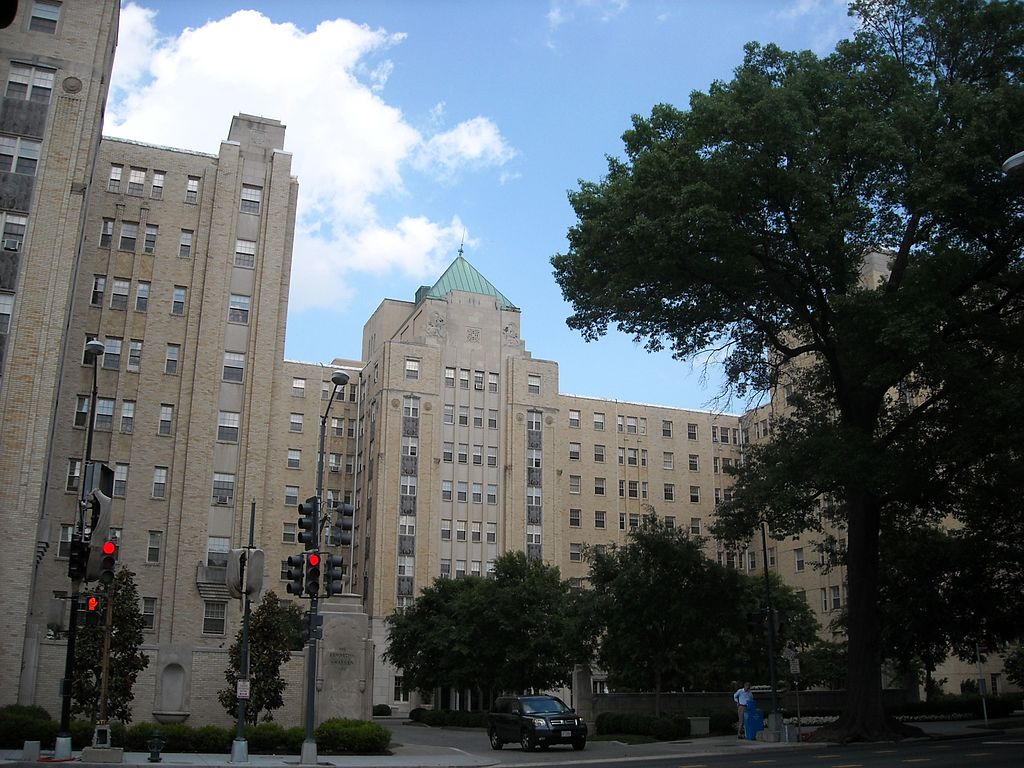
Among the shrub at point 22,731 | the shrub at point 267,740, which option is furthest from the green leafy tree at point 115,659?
the shrub at point 267,740

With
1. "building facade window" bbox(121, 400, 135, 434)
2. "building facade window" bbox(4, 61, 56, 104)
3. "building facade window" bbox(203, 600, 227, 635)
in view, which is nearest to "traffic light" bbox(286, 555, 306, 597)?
"building facade window" bbox(203, 600, 227, 635)

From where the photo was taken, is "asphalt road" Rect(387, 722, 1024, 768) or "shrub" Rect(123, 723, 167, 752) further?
"shrub" Rect(123, 723, 167, 752)

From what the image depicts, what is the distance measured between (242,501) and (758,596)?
26.6 metres

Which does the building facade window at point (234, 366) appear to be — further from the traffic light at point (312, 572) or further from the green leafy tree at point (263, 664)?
the traffic light at point (312, 572)

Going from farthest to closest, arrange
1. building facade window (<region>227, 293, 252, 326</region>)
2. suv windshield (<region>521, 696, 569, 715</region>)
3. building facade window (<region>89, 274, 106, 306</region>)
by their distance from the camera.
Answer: building facade window (<region>227, 293, 252, 326</region>) → building facade window (<region>89, 274, 106, 306</region>) → suv windshield (<region>521, 696, 569, 715</region>)

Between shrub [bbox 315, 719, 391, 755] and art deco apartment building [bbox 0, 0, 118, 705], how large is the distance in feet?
48.8

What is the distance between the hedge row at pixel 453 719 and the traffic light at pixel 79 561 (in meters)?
34.0

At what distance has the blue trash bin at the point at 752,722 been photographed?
102 ft

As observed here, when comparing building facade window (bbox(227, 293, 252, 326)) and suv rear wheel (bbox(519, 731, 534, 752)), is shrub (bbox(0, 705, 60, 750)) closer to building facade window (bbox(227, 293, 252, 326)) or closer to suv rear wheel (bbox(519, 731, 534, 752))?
suv rear wheel (bbox(519, 731, 534, 752))

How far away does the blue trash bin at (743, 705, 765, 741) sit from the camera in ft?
102

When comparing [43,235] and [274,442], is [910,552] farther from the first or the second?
[43,235]

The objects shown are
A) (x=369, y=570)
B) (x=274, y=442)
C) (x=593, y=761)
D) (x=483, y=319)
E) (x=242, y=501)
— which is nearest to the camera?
(x=593, y=761)

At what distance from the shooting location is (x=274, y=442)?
5225cm

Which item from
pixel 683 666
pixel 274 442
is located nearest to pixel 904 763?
pixel 683 666
